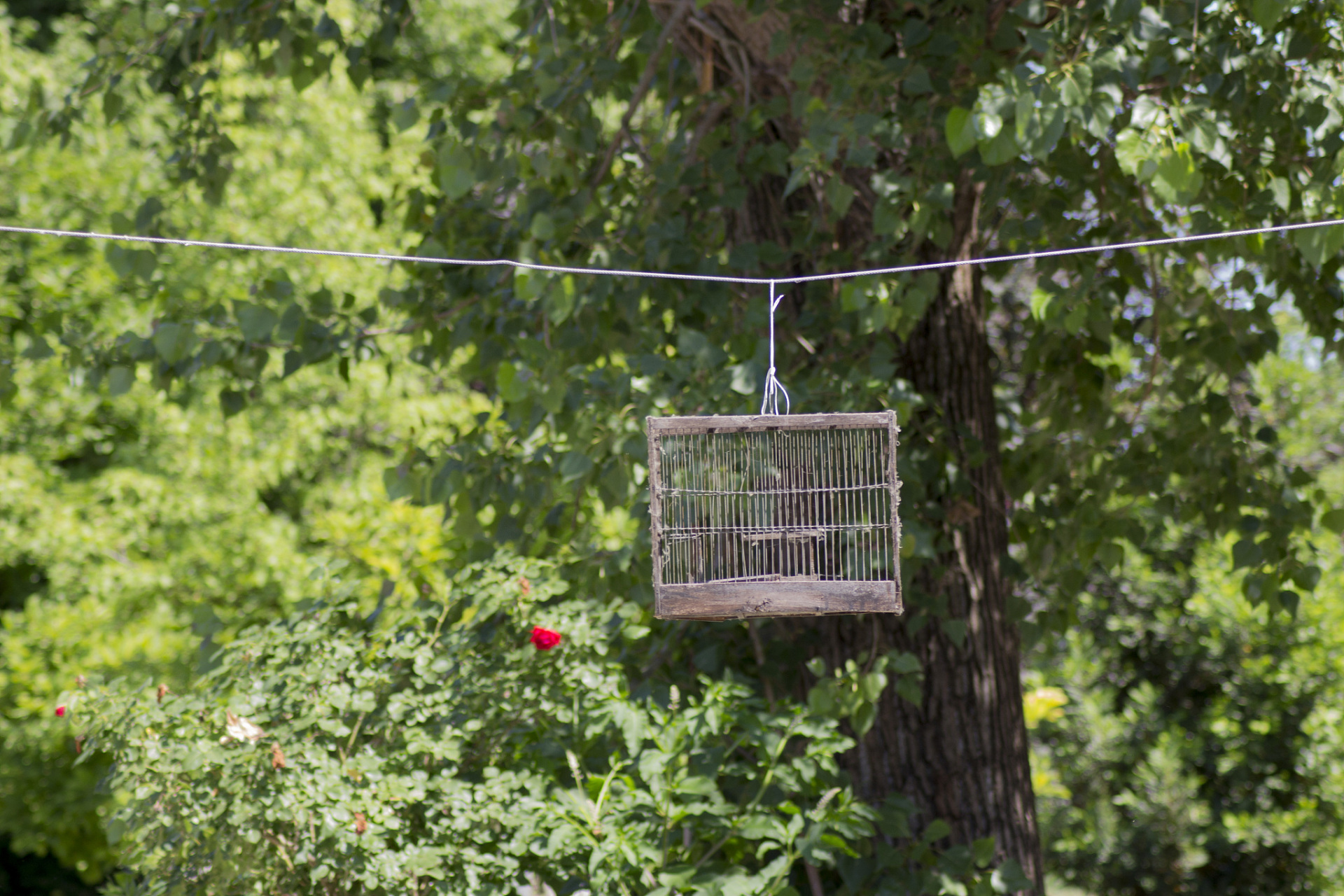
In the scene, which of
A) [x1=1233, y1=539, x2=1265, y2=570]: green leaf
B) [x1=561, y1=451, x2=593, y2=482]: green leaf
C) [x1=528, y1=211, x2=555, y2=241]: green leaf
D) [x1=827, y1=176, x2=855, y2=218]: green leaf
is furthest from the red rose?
[x1=1233, y1=539, x2=1265, y2=570]: green leaf

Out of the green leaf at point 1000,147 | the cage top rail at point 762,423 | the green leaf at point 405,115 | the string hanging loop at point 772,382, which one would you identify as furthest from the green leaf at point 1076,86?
the green leaf at point 405,115

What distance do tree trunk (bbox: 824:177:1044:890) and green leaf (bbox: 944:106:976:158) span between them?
99 centimetres

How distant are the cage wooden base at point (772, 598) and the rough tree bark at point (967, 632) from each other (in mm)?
1071

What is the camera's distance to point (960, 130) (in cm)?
221

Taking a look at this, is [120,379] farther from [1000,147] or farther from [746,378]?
[1000,147]

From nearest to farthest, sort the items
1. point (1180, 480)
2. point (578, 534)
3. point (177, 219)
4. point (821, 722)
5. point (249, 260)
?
point (821, 722)
point (578, 534)
point (1180, 480)
point (249, 260)
point (177, 219)

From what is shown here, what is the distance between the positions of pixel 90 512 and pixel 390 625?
A: 4799 mm

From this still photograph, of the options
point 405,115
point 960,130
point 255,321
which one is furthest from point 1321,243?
point 255,321

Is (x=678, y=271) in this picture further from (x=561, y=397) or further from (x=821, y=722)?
(x=821, y=722)

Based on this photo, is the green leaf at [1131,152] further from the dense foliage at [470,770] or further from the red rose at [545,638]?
the red rose at [545,638]

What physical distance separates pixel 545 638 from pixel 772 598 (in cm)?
92

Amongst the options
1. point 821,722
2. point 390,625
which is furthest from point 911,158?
point 390,625

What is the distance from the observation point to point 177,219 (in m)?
7.88

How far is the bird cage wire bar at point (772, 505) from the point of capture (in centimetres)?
203
